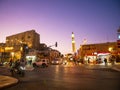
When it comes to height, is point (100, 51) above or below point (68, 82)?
above

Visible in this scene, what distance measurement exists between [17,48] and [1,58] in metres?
8.26

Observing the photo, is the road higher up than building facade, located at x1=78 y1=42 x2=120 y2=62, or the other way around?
building facade, located at x1=78 y1=42 x2=120 y2=62

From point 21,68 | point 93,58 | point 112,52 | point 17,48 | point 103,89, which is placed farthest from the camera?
point 17,48

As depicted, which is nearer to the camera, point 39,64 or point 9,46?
point 39,64

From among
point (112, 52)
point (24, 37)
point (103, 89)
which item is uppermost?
point (24, 37)

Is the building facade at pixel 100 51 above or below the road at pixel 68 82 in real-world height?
above

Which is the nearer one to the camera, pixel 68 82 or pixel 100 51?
pixel 68 82

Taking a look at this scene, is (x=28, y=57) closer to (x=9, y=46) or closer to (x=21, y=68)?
(x=9, y=46)

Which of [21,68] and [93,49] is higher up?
[93,49]

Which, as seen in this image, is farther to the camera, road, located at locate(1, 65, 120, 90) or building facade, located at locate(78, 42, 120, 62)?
building facade, located at locate(78, 42, 120, 62)

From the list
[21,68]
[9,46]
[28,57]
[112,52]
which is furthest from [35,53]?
[21,68]

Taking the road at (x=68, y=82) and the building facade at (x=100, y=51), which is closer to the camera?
the road at (x=68, y=82)

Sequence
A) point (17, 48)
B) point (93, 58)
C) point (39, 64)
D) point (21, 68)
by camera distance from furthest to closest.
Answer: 1. point (17, 48)
2. point (93, 58)
3. point (39, 64)
4. point (21, 68)

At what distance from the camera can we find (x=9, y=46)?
284ft
